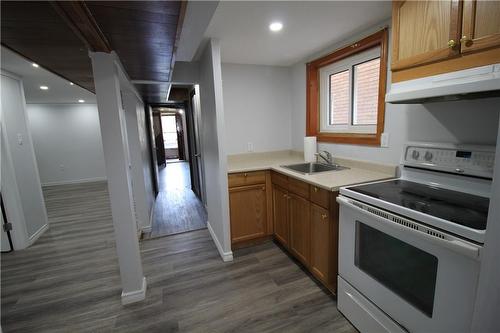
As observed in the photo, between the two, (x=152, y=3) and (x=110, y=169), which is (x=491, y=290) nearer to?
(x=152, y=3)

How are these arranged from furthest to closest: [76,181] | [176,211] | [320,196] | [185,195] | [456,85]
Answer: [76,181] → [185,195] → [176,211] → [320,196] → [456,85]

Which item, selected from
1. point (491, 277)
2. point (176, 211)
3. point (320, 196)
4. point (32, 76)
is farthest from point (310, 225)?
point (32, 76)

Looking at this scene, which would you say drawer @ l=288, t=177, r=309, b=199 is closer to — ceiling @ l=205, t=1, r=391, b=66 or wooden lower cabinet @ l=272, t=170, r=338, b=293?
wooden lower cabinet @ l=272, t=170, r=338, b=293

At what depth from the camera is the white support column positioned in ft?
5.24

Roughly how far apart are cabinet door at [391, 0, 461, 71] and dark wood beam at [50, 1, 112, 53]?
67.1 inches

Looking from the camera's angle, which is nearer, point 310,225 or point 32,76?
point 310,225

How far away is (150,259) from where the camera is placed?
2.49m

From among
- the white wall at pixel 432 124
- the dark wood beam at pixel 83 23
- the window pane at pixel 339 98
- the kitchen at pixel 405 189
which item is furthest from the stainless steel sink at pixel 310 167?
the dark wood beam at pixel 83 23

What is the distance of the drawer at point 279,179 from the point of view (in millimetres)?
2298

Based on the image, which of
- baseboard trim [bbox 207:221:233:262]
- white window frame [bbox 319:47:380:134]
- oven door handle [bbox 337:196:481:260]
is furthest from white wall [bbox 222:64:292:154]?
oven door handle [bbox 337:196:481:260]

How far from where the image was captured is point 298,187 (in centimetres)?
209

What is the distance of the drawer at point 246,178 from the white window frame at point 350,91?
38.1 inches

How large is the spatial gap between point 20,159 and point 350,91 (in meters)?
4.04

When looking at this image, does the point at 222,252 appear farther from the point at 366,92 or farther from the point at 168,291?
the point at 366,92
